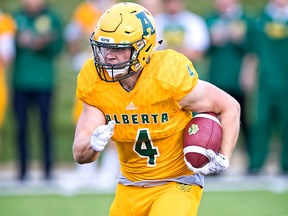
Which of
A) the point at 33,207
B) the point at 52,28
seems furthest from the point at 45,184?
the point at 52,28

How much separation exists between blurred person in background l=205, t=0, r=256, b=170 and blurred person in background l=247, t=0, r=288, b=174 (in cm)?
17

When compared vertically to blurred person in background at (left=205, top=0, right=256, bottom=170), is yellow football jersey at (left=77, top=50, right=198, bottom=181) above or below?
above

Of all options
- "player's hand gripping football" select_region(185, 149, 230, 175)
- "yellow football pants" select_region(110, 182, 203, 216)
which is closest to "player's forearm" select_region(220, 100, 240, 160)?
"player's hand gripping football" select_region(185, 149, 230, 175)

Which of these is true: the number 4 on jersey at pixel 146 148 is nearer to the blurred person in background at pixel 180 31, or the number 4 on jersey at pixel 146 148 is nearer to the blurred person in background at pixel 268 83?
the blurred person in background at pixel 180 31

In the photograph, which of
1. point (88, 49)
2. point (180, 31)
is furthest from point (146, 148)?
point (88, 49)

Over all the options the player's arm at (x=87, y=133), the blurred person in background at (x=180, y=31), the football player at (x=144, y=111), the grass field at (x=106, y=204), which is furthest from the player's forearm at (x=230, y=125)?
the blurred person in background at (x=180, y=31)

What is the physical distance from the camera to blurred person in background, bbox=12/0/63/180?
934 centimetres

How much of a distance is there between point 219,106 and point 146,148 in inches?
→ 19.1

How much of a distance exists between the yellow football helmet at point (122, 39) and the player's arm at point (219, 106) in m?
0.34

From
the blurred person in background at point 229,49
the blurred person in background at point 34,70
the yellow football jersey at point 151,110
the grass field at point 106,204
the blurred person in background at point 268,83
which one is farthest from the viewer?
the blurred person in background at point 229,49

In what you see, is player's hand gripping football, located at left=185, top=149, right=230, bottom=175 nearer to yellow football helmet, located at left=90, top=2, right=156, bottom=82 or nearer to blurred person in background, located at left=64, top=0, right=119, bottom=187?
yellow football helmet, located at left=90, top=2, right=156, bottom=82

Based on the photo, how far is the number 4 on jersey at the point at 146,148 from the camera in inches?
195

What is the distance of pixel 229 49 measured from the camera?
9867mm

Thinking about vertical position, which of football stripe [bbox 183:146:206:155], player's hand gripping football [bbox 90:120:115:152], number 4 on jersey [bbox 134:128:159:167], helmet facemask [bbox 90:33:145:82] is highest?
helmet facemask [bbox 90:33:145:82]
